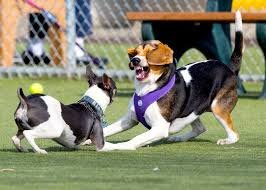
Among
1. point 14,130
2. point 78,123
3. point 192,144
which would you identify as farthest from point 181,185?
point 14,130

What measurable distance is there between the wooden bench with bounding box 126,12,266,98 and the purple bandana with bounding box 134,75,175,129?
320 cm

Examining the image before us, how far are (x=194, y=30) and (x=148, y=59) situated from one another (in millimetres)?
4096

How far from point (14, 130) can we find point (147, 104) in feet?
4.91

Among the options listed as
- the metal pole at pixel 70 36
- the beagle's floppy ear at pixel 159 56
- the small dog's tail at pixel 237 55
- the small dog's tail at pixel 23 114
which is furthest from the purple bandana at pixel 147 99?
the metal pole at pixel 70 36

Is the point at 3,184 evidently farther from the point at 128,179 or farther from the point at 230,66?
the point at 230,66

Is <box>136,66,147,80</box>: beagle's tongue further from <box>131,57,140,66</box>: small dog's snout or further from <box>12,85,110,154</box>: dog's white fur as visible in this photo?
<box>12,85,110,154</box>: dog's white fur

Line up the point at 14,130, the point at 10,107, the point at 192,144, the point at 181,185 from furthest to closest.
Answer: the point at 10,107 < the point at 14,130 < the point at 192,144 < the point at 181,185

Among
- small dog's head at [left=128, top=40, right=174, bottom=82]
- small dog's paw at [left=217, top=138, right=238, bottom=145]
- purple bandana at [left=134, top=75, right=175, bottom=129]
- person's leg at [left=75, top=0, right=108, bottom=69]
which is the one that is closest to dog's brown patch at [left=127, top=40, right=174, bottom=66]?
small dog's head at [left=128, top=40, right=174, bottom=82]

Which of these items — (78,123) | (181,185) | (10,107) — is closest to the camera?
(181,185)

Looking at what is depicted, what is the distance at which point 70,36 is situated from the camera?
14617 millimetres

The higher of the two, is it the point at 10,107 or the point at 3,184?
the point at 3,184

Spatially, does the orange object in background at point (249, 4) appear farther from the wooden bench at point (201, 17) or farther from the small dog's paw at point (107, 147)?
the small dog's paw at point (107, 147)

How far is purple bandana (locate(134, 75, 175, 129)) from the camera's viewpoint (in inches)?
332

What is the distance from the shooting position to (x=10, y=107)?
37.0ft
